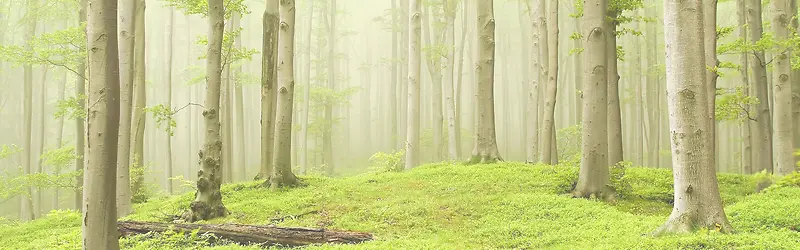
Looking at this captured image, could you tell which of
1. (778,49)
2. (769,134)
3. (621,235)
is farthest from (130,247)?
(769,134)

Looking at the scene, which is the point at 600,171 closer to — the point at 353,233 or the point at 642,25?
the point at 353,233

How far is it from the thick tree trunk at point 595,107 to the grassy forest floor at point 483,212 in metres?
0.40

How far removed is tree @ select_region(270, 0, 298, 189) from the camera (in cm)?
1059

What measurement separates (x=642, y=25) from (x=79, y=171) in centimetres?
3352

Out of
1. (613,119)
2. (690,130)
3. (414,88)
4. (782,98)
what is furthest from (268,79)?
(782,98)

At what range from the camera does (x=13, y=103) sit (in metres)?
37.9

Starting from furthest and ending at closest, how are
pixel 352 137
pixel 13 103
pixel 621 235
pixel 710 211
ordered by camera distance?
pixel 352 137 < pixel 13 103 < pixel 621 235 < pixel 710 211

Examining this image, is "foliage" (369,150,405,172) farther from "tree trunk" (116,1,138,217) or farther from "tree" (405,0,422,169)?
"tree trunk" (116,1,138,217)

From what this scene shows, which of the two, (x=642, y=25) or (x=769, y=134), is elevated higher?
(x=642, y=25)

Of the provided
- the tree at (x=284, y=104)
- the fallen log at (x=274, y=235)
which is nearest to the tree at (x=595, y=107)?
the fallen log at (x=274, y=235)

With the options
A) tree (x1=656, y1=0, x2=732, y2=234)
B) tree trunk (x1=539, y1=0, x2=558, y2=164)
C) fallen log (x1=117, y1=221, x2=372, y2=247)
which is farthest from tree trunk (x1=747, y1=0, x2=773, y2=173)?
fallen log (x1=117, y1=221, x2=372, y2=247)

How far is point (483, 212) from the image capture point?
832 cm

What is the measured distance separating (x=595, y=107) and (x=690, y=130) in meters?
3.03

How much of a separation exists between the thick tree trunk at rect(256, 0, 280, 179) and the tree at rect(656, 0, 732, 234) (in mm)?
8267
